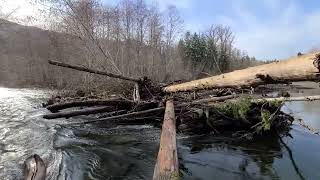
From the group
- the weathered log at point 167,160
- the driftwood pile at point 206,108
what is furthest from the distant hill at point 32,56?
the weathered log at point 167,160

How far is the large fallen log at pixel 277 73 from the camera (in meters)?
4.99

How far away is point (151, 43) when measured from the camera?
5244 centimetres

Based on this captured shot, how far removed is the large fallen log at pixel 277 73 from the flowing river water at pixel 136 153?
1.54 meters

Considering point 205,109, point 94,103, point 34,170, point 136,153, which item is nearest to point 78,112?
point 94,103

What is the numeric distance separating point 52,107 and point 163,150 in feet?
22.8

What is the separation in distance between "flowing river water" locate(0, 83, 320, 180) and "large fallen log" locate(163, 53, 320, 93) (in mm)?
1542

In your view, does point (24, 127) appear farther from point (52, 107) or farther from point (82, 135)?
point (82, 135)

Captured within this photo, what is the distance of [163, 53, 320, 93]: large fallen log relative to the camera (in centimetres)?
499

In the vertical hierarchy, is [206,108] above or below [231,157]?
above

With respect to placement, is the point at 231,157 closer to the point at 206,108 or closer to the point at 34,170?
the point at 206,108

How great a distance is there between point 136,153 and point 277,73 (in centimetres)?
354

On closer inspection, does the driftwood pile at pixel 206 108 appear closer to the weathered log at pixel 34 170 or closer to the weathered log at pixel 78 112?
the weathered log at pixel 78 112

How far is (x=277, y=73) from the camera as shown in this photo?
230 inches

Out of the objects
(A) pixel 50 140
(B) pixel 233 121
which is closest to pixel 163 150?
(A) pixel 50 140
